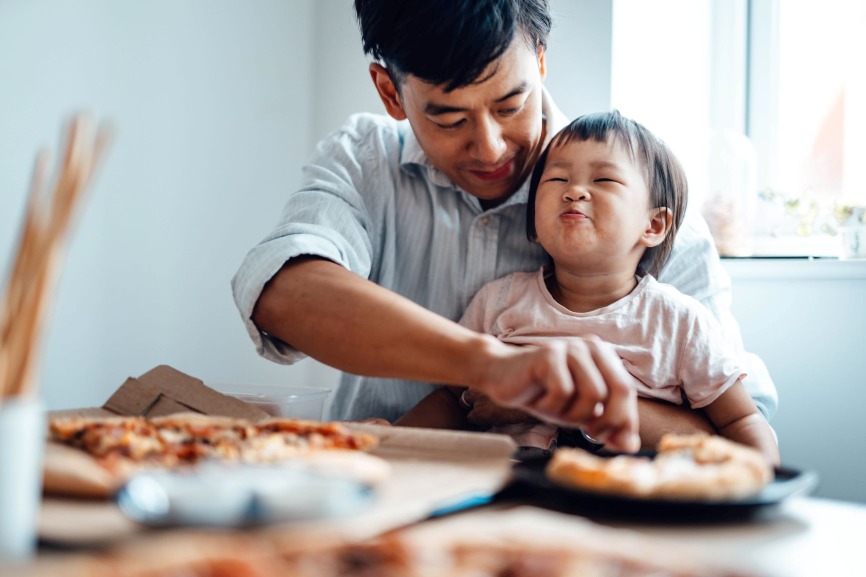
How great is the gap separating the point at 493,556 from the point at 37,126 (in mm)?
1549

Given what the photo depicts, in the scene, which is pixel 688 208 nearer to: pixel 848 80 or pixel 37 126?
pixel 848 80

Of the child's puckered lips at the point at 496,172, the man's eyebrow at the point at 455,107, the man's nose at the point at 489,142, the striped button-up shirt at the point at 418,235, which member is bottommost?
the striped button-up shirt at the point at 418,235

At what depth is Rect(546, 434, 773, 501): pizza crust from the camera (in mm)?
741

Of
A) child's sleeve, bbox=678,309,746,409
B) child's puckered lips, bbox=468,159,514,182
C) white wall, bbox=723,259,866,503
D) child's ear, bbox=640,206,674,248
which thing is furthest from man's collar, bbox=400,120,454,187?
white wall, bbox=723,259,866,503

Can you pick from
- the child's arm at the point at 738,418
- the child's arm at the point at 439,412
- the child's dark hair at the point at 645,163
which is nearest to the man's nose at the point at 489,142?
the child's dark hair at the point at 645,163

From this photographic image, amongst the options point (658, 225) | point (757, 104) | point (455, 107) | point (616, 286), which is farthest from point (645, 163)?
point (757, 104)

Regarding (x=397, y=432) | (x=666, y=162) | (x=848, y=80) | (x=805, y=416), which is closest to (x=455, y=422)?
(x=397, y=432)

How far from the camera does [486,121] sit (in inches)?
54.5

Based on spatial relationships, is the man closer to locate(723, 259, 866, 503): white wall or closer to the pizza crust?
the pizza crust

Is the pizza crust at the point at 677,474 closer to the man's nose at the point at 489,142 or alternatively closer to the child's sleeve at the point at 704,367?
the child's sleeve at the point at 704,367

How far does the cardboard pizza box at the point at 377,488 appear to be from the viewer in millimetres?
647

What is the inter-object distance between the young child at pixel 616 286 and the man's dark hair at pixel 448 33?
23 cm

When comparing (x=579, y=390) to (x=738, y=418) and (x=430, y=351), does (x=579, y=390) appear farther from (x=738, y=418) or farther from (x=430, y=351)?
(x=738, y=418)

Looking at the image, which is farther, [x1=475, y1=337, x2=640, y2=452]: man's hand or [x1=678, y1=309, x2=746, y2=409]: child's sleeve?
[x1=678, y1=309, x2=746, y2=409]: child's sleeve
